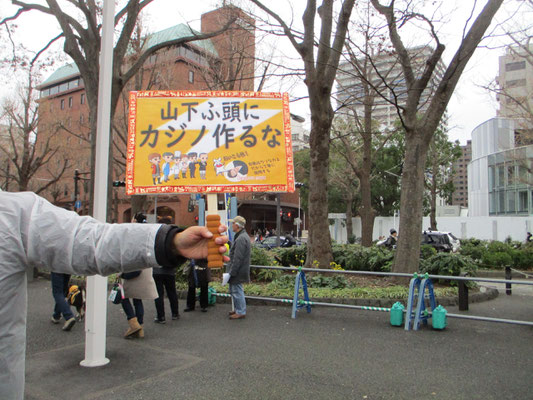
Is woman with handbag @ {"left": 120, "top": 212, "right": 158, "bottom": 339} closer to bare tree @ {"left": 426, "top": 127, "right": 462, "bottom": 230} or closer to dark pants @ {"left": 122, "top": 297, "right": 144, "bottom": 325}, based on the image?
dark pants @ {"left": 122, "top": 297, "right": 144, "bottom": 325}

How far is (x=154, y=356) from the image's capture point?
5559 millimetres

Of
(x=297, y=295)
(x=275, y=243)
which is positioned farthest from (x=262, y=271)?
(x=275, y=243)

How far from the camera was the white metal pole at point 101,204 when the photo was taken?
17.1ft

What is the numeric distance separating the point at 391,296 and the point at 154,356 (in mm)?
5340

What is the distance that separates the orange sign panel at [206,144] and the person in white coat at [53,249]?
4288 millimetres

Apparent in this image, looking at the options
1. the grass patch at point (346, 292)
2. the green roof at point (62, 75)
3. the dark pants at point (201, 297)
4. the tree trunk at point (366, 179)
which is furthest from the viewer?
the green roof at point (62, 75)

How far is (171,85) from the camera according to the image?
2470 centimetres

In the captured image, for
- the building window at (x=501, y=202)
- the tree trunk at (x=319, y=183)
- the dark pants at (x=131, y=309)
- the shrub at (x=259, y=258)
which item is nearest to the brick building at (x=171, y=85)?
the tree trunk at (x=319, y=183)

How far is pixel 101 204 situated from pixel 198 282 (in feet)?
11.4

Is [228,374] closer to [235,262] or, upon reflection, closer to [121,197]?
[235,262]

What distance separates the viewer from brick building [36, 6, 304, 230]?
1747 centimetres

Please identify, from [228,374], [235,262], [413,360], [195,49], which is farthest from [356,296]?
[195,49]

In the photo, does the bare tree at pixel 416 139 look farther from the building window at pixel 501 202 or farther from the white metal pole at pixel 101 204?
the building window at pixel 501 202

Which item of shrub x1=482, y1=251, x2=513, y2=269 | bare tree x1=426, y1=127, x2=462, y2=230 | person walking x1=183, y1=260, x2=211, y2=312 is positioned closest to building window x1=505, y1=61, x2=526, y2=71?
bare tree x1=426, y1=127, x2=462, y2=230
